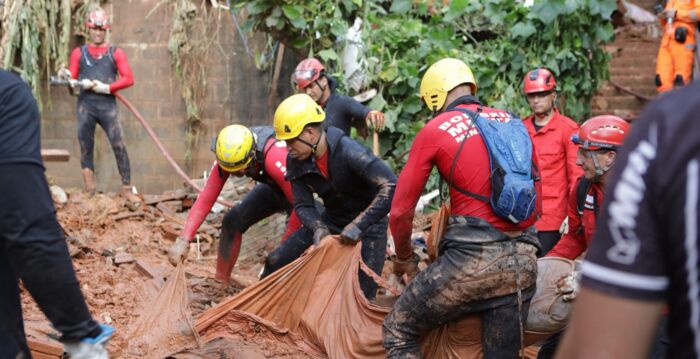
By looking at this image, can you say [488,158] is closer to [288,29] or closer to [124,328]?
[124,328]

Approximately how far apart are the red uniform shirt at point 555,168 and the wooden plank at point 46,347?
368 cm

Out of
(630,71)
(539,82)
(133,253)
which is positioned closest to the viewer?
(539,82)

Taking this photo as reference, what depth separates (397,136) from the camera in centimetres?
932

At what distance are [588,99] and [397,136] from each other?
2.41 meters

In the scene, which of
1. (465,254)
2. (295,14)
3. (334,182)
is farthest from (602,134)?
(295,14)

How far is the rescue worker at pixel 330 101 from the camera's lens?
7.20 metres

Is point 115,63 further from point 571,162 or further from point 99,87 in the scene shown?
point 571,162

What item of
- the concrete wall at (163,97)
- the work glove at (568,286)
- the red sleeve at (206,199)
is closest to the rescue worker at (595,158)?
the work glove at (568,286)

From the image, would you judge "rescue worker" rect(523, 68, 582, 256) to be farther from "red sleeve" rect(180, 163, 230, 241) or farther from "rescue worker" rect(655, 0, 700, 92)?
"rescue worker" rect(655, 0, 700, 92)

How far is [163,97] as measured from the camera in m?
11.5

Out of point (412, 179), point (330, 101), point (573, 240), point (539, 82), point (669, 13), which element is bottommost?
point (573, 240)

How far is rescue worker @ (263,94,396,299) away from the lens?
5145 millimetres

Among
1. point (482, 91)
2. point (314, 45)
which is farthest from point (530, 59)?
point (314, 45)

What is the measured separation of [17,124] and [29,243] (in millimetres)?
394
